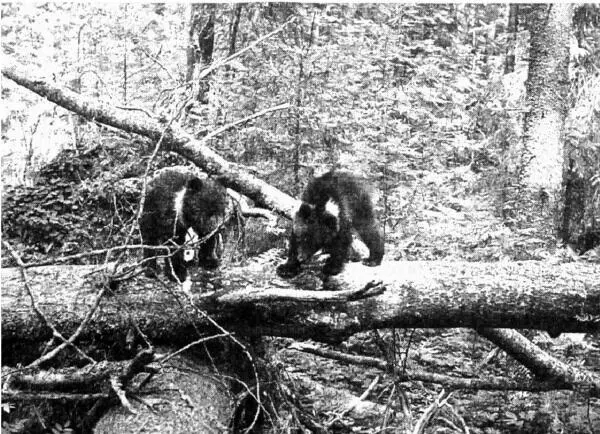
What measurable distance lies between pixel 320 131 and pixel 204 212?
876 millimetres

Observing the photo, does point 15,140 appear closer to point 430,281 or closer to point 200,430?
point 200,430

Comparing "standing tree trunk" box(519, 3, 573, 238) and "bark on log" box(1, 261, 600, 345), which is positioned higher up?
"standing tree trunk" box(519, 3, 573, 238)

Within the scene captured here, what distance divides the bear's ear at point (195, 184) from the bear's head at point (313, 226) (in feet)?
1.69

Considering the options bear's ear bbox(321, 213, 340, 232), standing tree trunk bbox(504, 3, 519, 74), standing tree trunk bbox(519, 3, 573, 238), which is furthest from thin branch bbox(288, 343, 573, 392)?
standing tree trunk bbox(504, 3, 519, 74)

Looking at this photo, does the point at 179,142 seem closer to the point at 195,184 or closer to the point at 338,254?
the point at 195,184

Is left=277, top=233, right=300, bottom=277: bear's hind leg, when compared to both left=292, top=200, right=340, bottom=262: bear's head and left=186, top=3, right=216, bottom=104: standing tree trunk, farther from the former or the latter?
Answer: left=186, top=3, right=216, bottom=104: standing tree trunk

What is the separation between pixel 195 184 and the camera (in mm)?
2906

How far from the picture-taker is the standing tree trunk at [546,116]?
3.51m

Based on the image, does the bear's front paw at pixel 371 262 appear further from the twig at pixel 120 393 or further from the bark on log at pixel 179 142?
the twig at pixel 120 393

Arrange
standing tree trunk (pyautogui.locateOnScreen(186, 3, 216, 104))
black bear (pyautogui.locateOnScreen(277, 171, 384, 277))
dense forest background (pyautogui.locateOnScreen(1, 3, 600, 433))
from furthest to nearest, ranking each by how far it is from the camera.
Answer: standing tree trunk (pyautogui.locateOnScreen(186, 3, 216, 104)) → dense forest background (pyautogui.locateOnScreen(1, 3, 600, 433)) → black bear (pyautogui.locateOnScreen(277, 171, 384, 277))

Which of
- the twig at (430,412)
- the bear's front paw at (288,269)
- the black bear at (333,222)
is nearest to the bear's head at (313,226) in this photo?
the black bear at (333,222)

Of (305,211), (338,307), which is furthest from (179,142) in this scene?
(338,307)

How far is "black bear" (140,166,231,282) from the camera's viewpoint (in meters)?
2.89

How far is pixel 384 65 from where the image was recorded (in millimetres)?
3641
